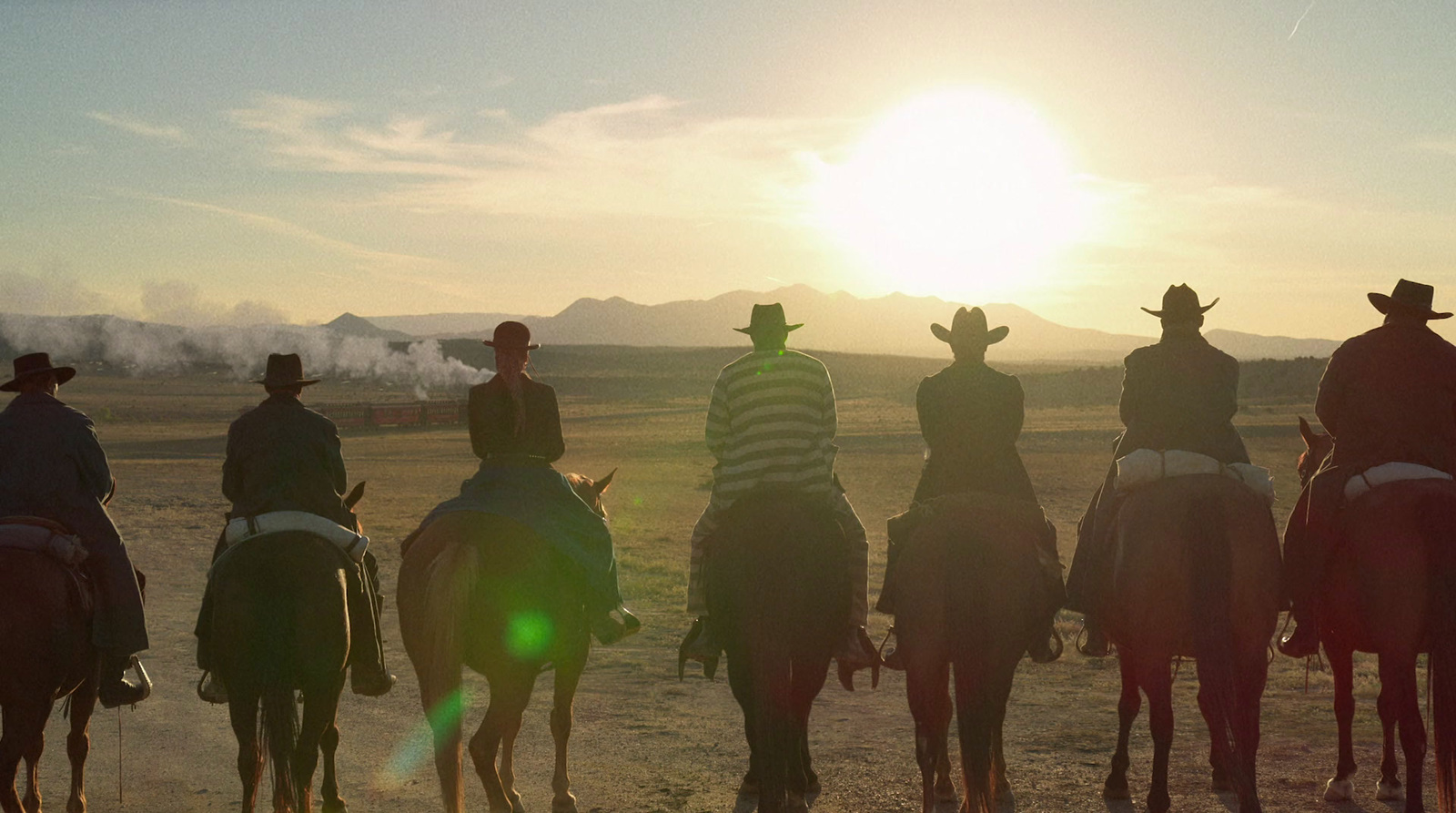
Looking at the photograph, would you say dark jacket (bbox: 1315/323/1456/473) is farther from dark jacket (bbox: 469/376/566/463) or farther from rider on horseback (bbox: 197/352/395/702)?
rider on horseback (bbox: 197/352/395/702)

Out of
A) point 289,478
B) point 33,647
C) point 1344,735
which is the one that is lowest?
point 1344,735

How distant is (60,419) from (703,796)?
509 cm

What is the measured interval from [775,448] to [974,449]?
1.30m

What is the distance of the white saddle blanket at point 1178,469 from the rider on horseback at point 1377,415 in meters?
0.41

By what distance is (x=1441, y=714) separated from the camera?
22.0 feet

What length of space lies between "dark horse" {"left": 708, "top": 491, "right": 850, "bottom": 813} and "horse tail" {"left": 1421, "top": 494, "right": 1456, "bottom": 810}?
353 centimetres

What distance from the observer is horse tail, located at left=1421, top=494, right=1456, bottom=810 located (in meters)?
6.66

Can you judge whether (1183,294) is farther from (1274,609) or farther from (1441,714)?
(1441,714)

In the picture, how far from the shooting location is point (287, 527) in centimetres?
699

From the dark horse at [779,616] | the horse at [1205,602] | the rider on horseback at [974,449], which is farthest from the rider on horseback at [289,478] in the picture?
the horse at [1205,602]

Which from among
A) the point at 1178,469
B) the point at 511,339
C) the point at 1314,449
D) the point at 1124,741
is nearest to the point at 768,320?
the point at 511,339

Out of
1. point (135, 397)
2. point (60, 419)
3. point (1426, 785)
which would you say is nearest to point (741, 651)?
point (60, 419)

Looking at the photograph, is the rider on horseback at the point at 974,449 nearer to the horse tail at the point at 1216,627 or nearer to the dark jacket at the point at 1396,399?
the horse tail at the point at 1216,627

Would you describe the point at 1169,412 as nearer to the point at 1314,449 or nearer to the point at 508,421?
the point at 1314,449
